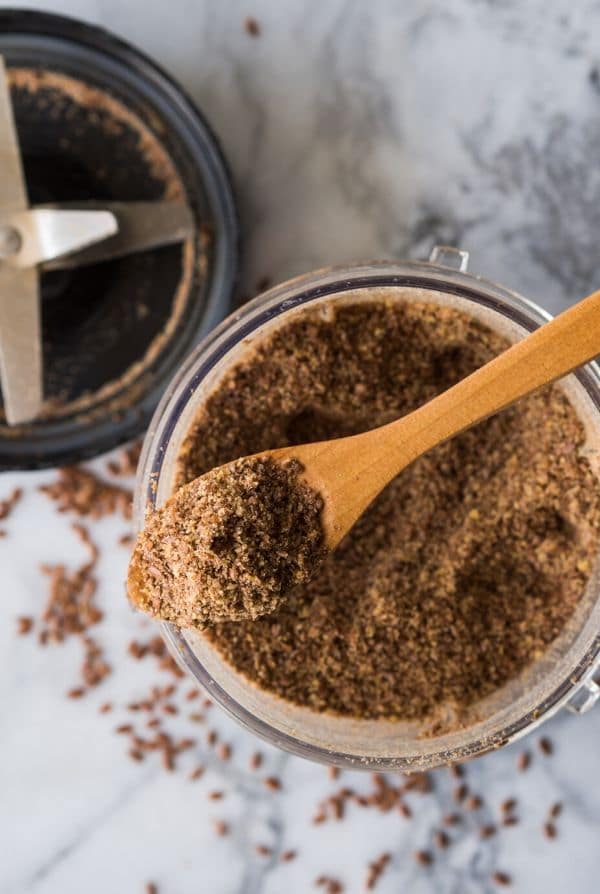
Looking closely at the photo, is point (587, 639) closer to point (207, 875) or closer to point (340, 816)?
point (340, 816)

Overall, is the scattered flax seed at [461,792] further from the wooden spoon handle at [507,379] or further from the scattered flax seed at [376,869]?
the wooden spoon handle at [507,379]

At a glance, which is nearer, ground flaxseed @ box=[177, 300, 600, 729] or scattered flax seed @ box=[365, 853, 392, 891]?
ground flaxseed @ box=[177, 300, 600, 729]

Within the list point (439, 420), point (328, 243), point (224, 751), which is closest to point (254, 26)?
point (328, 243)

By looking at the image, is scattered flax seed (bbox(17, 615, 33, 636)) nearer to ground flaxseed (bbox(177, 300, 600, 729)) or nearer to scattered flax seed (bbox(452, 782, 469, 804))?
ground flaxseed (bbox(177, 300, 600, 729))

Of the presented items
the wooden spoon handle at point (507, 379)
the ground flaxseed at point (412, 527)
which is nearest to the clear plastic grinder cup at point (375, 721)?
the ground flaxseed at point (412, 527)

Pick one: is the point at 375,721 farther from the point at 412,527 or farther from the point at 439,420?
the point at 439,420

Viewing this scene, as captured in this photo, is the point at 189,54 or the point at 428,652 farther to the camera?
the point at 189,54

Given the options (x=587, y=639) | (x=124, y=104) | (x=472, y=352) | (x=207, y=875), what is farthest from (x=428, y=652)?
(x=124, y=104)

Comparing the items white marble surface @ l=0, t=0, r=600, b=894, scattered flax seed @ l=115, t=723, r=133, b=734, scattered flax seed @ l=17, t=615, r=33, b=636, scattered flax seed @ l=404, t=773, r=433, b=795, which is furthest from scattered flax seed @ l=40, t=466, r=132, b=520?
scattered flax seed @ l=404, t=773, r=433, b=795
